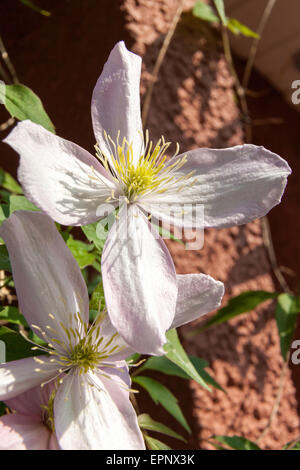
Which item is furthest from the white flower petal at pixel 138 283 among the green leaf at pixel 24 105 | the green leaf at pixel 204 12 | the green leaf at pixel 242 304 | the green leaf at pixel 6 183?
the green leaf at pixel 204 12

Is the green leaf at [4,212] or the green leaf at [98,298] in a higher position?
the green leaf at [4,212]

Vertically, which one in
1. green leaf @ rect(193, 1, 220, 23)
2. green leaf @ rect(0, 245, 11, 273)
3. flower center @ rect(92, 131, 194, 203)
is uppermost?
green leaf @ rect(193, 1, 220, 23)

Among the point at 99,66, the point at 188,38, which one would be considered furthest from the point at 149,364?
the point at 188,38

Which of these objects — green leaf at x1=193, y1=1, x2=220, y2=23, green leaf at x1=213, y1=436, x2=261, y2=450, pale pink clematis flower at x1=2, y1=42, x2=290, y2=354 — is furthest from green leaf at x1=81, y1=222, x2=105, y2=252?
green leaf at x1=193, y1=1, x2=220, y2=23

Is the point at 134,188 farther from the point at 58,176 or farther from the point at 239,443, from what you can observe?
the point at 239,443

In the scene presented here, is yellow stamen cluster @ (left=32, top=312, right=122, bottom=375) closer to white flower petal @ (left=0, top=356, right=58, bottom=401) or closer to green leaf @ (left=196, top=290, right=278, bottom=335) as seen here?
white flower petal @ (left=0, top=356, right=58, bottom=401)

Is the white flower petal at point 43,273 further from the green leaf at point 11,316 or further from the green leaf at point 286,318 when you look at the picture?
the green leaf at point 286,318

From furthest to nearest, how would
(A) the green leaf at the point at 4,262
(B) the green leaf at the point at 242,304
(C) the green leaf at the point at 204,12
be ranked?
(C) the green leaf at the point at 204,12
(B) the green leaf at the point at 242,304
(A) the green leaf at the point at 4,262
